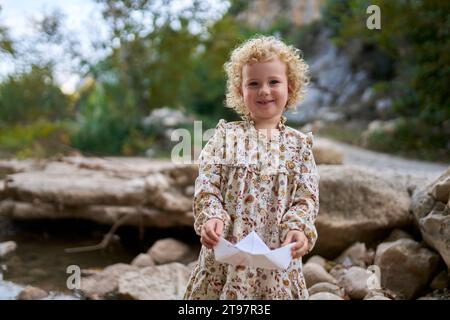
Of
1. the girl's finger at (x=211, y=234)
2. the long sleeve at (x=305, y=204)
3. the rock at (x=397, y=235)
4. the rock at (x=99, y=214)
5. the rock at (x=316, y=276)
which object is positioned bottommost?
the rock at (x=316, y=276)

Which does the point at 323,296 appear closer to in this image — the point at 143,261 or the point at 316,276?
the point at 316,276

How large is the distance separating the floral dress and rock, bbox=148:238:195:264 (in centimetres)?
243

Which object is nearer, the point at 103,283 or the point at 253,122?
the point at 253,122

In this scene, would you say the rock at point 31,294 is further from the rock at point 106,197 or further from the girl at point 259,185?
the girl at point 259,185

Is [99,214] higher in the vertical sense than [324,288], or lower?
higher

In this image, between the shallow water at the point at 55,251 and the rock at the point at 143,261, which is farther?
the rock at the point at 143,261

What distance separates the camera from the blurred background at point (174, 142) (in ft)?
10.5

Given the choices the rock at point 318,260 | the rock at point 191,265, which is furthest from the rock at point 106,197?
the rock at point 318,260

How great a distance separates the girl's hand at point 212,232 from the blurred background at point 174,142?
2.38 feet

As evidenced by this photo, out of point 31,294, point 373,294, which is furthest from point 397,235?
point 31,294

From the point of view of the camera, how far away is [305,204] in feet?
4.97

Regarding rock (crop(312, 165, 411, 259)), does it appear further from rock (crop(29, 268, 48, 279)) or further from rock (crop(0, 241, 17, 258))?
rock (crop(0, 241, 17, 258))

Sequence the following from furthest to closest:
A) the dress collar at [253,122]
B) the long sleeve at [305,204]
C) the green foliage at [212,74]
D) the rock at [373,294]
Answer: the green foliage at [212,74] < the rock at [373,294] < the dress collar at [253,122] < the long sleeve at [305,204]

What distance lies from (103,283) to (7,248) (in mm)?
1283
